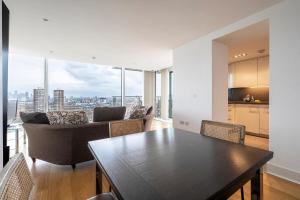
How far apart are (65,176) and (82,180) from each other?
1.04 feet

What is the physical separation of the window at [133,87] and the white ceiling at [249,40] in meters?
4.32

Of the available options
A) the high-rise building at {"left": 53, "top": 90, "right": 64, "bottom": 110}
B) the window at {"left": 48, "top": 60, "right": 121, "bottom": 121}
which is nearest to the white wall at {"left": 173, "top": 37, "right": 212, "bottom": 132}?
the window at {"left": 48, "top": 60, "right": 121, "bottom": 121}

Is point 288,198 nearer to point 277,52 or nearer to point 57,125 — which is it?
point 277,52

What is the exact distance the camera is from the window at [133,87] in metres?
6.95

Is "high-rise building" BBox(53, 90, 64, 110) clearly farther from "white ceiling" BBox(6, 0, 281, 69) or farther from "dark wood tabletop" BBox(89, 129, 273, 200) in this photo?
"dark wood tabletop" BBox(89, 129, 273, 200)

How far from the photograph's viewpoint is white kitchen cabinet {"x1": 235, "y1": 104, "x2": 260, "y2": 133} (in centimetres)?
417

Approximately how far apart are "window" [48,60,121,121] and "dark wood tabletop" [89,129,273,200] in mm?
4111

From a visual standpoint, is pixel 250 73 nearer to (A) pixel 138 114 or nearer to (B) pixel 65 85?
(A) pixel 138 114

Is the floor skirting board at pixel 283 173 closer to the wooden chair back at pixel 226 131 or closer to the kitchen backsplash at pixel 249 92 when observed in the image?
the wooden chair back at pixel 226 131

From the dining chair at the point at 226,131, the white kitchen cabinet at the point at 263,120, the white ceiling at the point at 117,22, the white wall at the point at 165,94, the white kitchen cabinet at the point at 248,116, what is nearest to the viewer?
the dining chair at the point at 226,131

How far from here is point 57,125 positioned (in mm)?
2369

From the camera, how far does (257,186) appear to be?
997 mm

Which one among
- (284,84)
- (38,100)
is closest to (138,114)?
(284,84)

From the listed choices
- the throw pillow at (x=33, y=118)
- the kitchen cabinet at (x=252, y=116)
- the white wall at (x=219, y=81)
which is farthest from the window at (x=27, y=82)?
the kitchen cabinet at (x=252, y=116)
